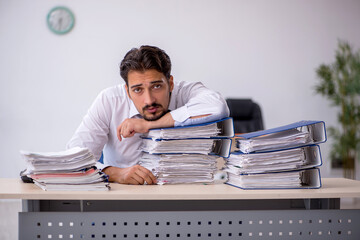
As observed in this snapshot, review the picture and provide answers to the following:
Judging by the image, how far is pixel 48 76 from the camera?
15.0 feet

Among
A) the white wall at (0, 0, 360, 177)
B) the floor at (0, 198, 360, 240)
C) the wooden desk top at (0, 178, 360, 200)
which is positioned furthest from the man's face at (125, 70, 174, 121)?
the white wall at (0, 0, 360, 177)

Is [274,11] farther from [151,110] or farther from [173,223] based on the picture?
[173,223]

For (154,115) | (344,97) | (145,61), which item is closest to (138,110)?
(154,115)

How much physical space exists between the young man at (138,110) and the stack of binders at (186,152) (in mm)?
41

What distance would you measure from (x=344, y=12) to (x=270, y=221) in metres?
4.36

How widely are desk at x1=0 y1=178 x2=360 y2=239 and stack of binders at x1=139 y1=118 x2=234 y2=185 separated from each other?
0.09m

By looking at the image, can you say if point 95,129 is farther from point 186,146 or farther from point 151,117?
point 186,146

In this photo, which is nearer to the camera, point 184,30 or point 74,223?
point 74,223

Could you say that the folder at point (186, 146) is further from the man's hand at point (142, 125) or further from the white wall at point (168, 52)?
the white wall at point (168, 52)

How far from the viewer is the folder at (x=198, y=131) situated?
61.6 inches

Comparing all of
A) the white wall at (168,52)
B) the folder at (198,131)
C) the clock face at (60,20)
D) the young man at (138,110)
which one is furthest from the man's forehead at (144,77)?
the clock face at (60,20)

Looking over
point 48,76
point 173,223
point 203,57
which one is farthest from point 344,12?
point 173,223

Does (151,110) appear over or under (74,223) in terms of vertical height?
over

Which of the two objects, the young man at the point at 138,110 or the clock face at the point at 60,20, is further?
the clock face at the point at 60,20
